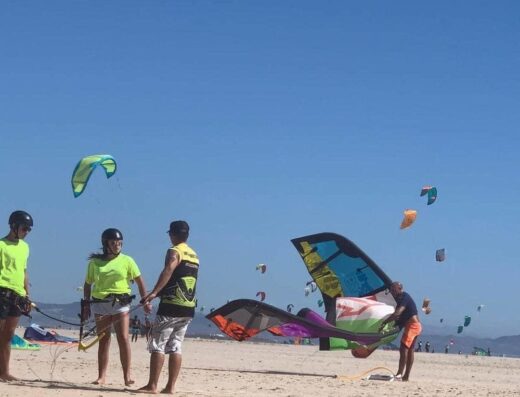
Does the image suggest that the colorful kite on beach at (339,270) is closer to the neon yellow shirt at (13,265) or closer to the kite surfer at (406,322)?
the kite surfer at (406,322)

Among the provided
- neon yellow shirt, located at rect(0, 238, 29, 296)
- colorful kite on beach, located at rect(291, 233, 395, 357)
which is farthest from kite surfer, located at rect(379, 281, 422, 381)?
neon yellow shirt, located at rect(0, 238, 29, 296)

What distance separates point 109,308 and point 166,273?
93cm

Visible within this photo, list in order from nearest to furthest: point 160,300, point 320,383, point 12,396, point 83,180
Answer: point 12,396 → point 160,300 → point 320,383 → point 83,180

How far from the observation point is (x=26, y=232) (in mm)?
8242

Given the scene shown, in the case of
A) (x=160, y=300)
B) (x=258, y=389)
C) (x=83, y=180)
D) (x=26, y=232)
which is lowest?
(x=258, y=389)

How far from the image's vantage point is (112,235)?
828 centimetres

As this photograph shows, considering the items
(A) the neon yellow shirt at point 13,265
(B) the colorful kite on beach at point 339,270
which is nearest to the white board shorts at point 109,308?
(A) the neon yellow shirt at point 13,265

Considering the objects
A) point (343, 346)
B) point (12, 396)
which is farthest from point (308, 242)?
point (12, 396)

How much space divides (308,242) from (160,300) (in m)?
6.71

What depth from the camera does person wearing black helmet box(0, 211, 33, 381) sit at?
317 inches

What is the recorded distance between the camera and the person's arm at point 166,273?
7586 millimetres

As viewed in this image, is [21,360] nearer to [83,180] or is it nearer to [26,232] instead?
[83,180]

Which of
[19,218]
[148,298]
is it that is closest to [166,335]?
[148,298]

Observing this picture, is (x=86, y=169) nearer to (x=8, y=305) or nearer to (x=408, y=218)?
(x=8, y=305)
